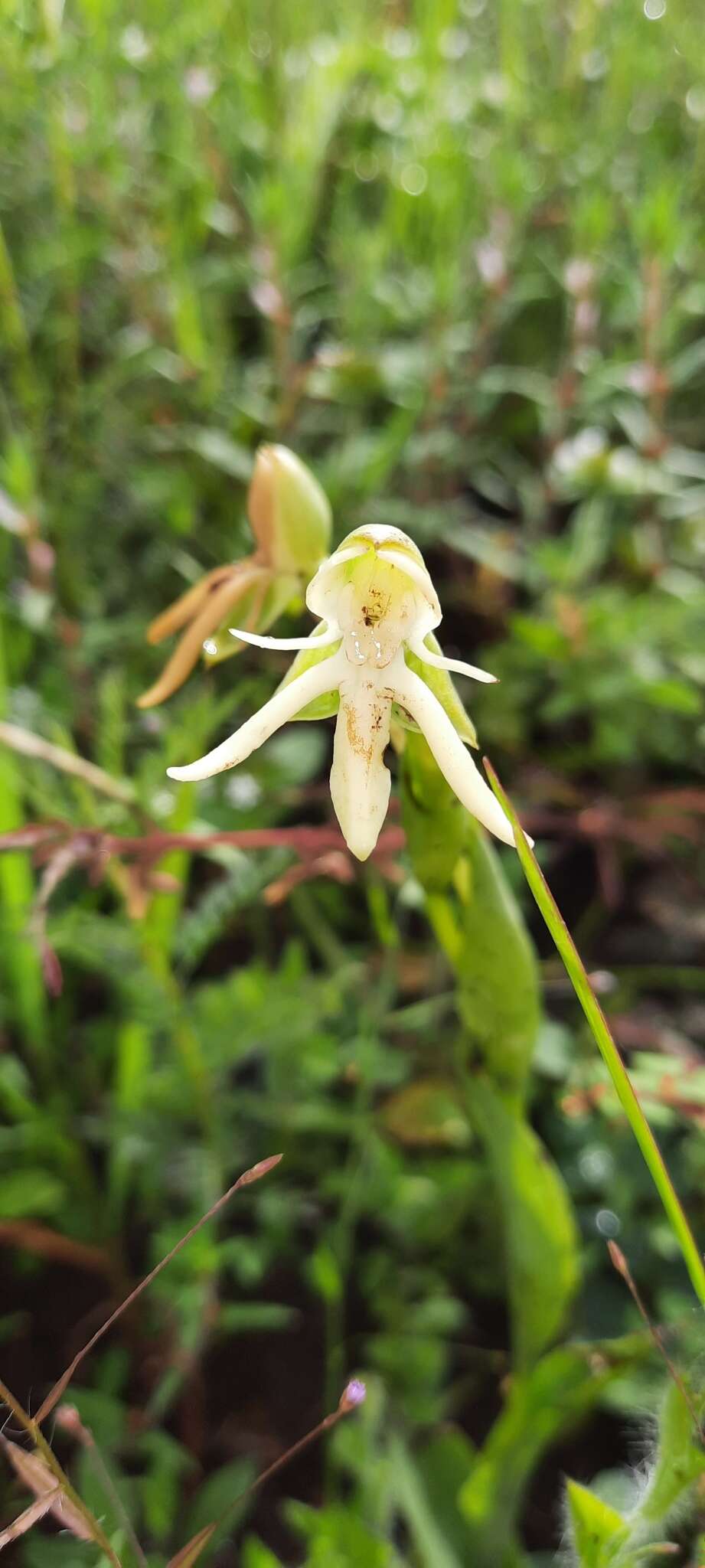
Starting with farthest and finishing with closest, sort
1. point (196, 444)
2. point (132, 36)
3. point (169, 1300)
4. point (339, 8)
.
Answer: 1. point (339, 8)
2. point (132, 36)
3. point (196, 444)
4. point (169, 1300)

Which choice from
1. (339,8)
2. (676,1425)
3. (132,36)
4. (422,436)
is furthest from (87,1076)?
(339,8)

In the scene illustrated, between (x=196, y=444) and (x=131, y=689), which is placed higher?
(x=196, y=444)

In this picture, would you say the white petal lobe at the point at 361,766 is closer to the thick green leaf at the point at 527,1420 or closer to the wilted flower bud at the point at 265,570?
the wilted flower bud at the point at 265,570

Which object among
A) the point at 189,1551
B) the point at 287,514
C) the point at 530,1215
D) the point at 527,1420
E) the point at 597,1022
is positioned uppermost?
the point at 287,514

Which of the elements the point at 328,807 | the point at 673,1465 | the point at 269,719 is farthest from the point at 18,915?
the point at 673,1465

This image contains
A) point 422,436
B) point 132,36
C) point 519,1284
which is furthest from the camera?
point 132,36

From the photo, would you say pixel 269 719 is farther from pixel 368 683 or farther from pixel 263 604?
pixel 263 604

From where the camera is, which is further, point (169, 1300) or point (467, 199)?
Result: point (467, 199)

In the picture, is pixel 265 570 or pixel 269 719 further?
pixel 265 570

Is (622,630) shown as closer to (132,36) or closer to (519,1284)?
(519,1284)
